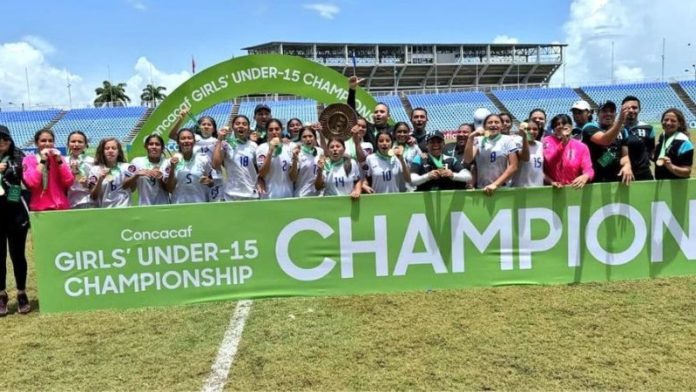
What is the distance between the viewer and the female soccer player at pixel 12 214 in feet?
17.2

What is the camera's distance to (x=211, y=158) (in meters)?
6.08

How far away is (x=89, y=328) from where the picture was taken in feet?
16.3

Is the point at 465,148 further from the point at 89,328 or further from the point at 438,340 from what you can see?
the point at 89,328

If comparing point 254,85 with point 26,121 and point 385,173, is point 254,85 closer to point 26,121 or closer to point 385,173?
point 385,173

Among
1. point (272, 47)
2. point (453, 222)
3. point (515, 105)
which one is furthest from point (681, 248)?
point (272, 47)

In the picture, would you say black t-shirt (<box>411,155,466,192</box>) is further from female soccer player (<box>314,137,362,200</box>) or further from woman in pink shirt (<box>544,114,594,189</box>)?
woman in pink shirt (<box>544,114,594,189</box>)

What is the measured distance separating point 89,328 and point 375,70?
240 feet

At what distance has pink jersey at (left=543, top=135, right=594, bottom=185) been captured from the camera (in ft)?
18.4

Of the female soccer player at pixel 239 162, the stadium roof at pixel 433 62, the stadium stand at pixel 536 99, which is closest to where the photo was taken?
the female soccer player at pixel 239 162

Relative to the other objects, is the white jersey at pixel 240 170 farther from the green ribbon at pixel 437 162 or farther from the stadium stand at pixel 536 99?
the stadium stand at pixel 536 99

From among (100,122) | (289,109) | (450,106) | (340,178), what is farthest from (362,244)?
(100,122)

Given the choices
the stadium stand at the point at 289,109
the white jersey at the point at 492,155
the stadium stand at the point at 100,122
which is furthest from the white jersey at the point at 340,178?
the stadium stand at the point at 289,109

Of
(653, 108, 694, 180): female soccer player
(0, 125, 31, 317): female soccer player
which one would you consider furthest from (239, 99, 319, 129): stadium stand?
(653, 108, 694, 180): female soccer player

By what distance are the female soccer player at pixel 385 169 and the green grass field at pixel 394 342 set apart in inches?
45.0
